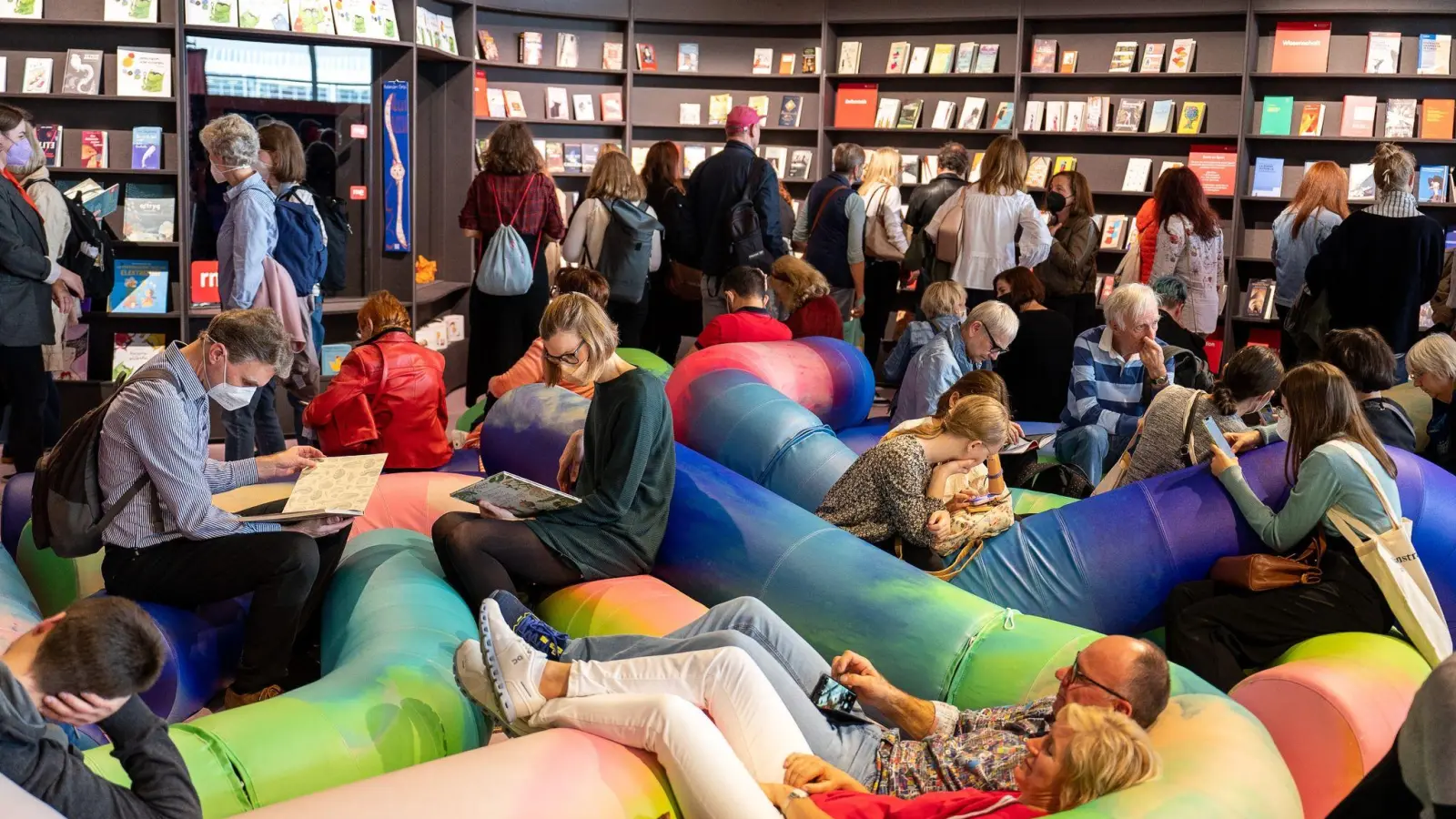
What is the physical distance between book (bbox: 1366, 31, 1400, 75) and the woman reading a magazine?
6.15 metres

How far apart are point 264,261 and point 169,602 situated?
2333 mm

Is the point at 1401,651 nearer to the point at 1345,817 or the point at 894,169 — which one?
the point at 1345,817

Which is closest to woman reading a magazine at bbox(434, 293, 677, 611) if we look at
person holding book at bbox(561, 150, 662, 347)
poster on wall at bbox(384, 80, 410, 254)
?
person holding book at bbox(561, 150, 662, 347)

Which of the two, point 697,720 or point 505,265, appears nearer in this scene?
point 697,720

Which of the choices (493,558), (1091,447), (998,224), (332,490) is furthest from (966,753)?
(998,224)

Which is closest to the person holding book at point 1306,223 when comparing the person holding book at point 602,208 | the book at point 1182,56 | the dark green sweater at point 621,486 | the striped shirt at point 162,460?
the book at point 1182,56

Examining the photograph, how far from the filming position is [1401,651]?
337cm

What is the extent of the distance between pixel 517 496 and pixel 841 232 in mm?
3858

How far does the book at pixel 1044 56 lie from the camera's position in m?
8.84

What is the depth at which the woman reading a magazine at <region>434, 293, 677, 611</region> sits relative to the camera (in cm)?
370

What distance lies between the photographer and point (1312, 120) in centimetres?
834

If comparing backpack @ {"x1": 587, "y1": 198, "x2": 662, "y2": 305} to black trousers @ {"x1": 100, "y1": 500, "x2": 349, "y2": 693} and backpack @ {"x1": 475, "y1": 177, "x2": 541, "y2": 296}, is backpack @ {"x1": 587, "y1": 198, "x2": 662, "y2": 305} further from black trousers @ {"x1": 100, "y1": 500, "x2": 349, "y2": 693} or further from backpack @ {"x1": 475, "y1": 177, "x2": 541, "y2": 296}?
black trousers @ {"x1": 100, "y1": 500, "x2": 349, "y2": 693}

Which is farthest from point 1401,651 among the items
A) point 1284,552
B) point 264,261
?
point 264,261

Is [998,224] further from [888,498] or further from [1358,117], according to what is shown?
[888,498]
